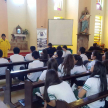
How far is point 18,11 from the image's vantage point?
33.0ft

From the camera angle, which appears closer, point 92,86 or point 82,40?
point 92,86

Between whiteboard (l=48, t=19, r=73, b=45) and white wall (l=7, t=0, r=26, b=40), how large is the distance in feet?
8.56

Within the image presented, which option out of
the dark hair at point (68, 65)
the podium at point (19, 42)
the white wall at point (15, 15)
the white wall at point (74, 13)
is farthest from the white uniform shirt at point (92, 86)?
the white wall at point (15, 15)

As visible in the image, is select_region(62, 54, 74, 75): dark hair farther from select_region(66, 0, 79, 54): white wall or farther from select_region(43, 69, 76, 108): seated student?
select_region(66, 0, 79, 54): white wall

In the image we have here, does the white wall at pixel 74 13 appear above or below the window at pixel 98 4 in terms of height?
below

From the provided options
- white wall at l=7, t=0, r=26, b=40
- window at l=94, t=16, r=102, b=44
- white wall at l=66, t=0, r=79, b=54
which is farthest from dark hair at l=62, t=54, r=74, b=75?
window at l=94, t=16, r=102, b=44

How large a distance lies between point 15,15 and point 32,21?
1431 mm

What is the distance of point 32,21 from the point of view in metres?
9.62

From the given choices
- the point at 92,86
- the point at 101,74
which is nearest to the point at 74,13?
the point at 101,74

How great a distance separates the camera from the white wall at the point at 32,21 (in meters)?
9.25

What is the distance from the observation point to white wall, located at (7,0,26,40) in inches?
388

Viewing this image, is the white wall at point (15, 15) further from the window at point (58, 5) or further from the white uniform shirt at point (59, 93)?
the white uniform shirt at point (59, 93)

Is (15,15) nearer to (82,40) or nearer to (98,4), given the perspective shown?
(82,40)

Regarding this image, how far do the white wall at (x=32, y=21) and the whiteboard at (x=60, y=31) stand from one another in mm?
1229
